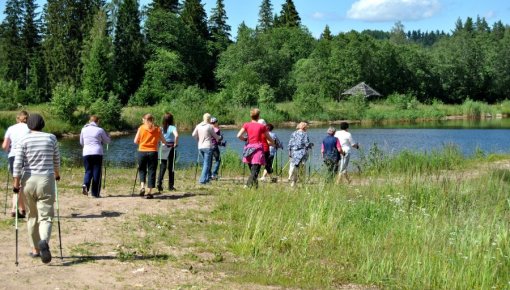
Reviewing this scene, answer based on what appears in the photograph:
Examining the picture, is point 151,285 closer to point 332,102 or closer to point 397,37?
point 332,102

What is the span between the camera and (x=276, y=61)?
82.9 metres

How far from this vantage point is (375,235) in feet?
30.9

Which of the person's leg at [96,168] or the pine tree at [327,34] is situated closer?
the person's leg at [96,168]

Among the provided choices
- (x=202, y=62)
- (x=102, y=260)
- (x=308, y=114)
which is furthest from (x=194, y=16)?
(x=102, y=260)

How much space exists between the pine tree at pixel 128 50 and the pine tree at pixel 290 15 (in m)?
32.2

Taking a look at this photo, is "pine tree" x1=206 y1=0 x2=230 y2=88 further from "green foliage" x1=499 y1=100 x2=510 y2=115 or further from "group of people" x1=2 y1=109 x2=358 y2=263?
"group of people" x1=2 y1=109 x2=358 y2=263

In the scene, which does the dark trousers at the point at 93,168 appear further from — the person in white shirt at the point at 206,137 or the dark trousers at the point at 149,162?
the person in white shirt at the point at 206,137

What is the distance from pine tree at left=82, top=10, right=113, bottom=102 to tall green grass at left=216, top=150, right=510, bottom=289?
53123mm

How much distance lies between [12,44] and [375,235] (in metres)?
80.1

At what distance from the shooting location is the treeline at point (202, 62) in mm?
67875

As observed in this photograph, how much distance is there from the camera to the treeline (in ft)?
223

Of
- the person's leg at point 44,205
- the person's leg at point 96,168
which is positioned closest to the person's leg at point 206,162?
the person's leg at point 96,168

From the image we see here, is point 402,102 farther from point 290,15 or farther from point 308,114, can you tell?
point 290,15

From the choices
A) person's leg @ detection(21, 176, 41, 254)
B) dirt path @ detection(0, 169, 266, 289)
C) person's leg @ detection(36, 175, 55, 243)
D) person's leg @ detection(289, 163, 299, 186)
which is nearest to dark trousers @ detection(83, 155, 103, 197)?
dirt path @ detection(0, 169, 266, 289)
